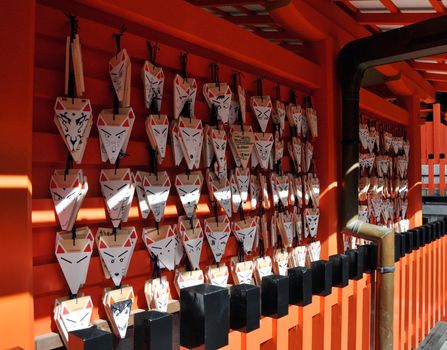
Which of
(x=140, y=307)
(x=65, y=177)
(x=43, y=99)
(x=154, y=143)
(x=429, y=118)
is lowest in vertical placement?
(x=140, y=307)

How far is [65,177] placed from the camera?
6.02 ft

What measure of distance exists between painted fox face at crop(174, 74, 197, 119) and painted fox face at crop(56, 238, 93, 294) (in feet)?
2.57

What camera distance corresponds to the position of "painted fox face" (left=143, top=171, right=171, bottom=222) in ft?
7.14

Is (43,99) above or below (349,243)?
above

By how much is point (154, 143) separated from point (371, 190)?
3.24 metres

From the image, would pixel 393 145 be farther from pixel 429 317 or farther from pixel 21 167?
pixel 21 167

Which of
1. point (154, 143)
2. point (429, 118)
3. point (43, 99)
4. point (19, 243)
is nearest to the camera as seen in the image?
point (19, 243)

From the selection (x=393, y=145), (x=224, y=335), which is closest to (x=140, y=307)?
(x=224, y=335)

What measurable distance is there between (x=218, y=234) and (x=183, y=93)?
0.81 meters

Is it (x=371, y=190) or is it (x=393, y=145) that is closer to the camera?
(x=371, y=190)

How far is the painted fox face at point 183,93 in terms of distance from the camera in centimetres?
229

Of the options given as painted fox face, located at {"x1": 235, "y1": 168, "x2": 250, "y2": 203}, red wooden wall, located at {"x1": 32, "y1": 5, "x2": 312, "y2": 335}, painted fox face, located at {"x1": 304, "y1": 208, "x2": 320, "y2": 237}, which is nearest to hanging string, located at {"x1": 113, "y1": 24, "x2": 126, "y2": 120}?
red wooden wall, located at {"x1": 32, "y1": 5, "x2": 312, "y2": 335}

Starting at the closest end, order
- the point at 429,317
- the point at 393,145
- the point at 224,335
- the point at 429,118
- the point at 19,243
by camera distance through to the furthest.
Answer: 1. the point at 224,335
2. the point at 19,243
3. the point at 429,317
4. the point at 393,145
5. the point at 429,118

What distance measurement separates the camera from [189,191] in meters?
2.38
